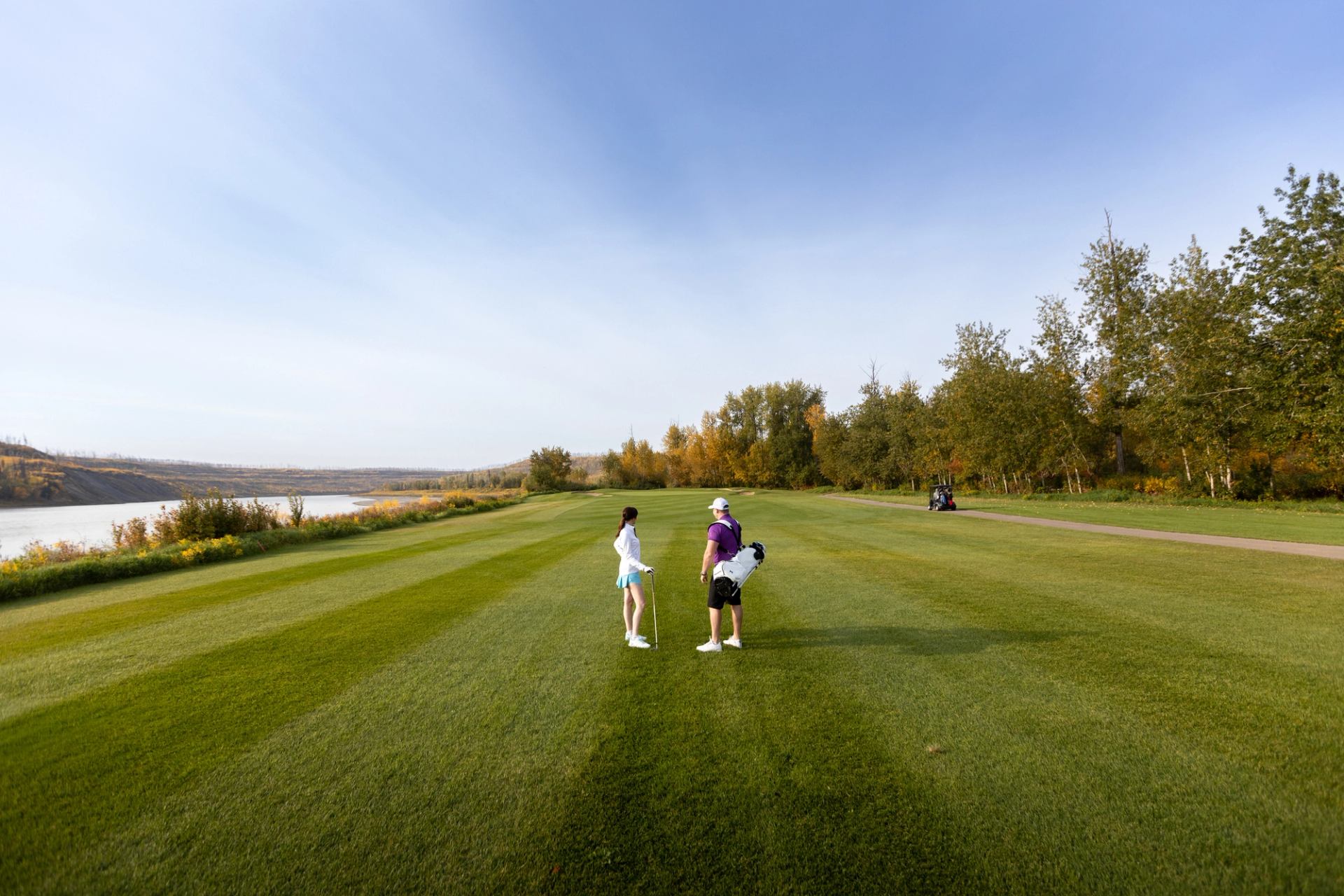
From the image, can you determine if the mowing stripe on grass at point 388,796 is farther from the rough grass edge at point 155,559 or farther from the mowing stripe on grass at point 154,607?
the rough grass edge at point 155,559

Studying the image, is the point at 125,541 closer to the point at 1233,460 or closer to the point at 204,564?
the point at 204,564

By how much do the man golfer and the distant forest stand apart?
27.4 metres

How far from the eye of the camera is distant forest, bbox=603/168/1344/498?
21344 mm

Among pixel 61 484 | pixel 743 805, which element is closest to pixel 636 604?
pixel 743 805

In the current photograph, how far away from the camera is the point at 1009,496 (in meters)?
33.0

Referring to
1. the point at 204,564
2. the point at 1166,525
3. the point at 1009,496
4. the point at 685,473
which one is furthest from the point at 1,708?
the point at 685,473

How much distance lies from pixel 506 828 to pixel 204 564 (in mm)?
17873

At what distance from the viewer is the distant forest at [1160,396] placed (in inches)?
840

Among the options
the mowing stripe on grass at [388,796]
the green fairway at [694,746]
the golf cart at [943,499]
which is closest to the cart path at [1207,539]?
the green fairway at [694,746]

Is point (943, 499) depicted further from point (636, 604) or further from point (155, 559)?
point (155, 559)

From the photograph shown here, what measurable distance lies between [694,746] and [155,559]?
59.4ft

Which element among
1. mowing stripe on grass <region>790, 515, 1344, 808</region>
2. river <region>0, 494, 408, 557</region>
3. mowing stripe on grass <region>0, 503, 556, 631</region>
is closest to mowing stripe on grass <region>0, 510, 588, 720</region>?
mowing stripe on grass <region>0, 503, 556, 631</region>

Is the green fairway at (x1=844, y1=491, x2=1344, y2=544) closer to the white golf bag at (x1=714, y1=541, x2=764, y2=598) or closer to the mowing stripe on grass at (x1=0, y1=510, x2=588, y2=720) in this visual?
the white golf bag at (x1=714, y1=541, x2=764, y2=598)

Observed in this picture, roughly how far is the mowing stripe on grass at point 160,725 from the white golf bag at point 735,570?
423 cm
